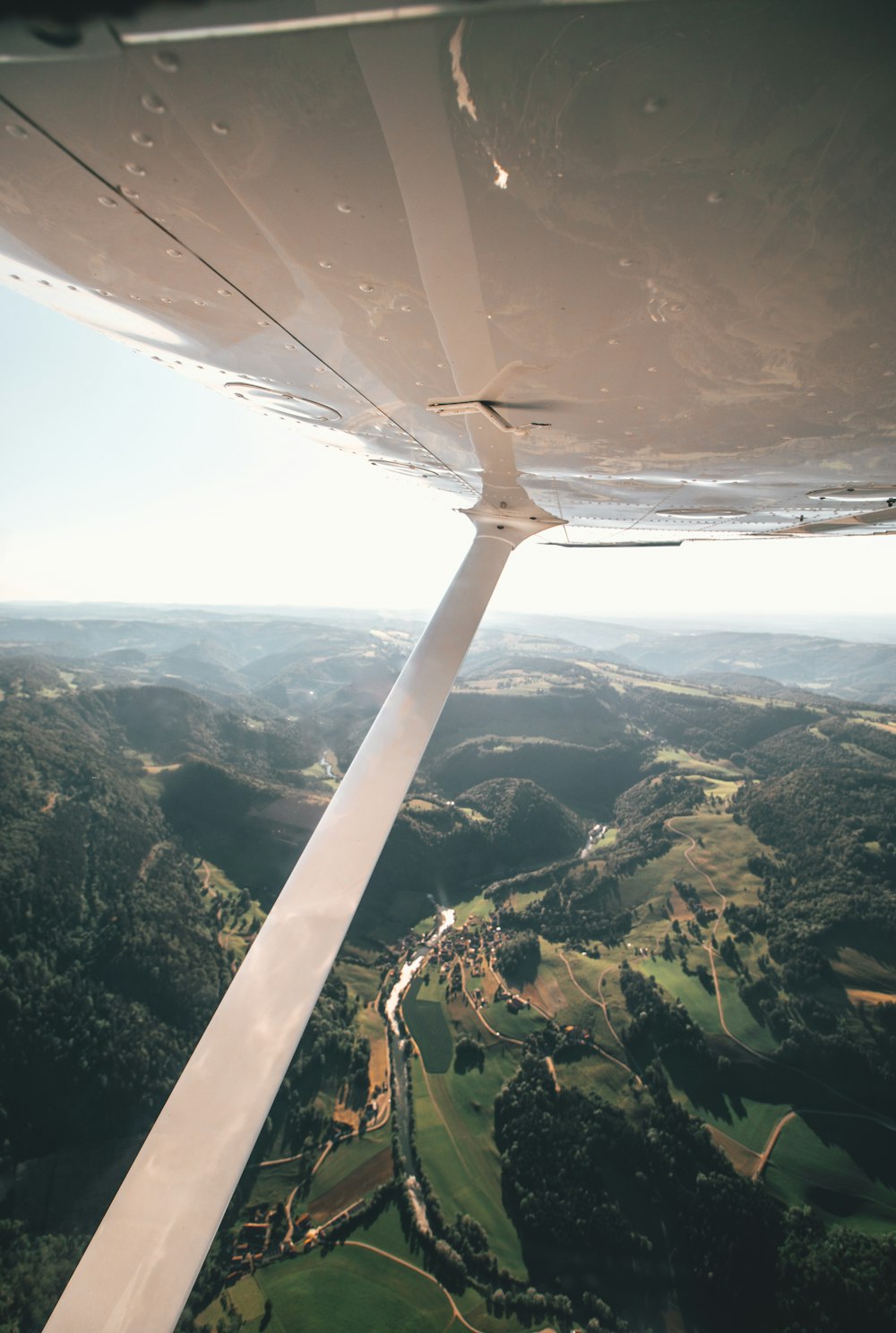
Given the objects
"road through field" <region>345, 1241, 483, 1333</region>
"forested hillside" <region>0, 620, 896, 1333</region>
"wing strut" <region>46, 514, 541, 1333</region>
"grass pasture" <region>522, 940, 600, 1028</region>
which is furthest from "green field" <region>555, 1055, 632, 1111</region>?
"wing strut" <region>46, 514, 541, 1333</region>

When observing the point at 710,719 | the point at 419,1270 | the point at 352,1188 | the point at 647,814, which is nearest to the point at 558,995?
the point at 419,1270

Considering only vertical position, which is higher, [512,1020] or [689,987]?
[689,987]

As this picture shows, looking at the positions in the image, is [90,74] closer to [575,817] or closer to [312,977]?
[312,977]

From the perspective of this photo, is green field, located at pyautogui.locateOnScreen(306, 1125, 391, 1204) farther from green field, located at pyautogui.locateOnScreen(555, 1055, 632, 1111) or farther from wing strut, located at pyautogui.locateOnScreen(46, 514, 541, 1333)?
wing strut, located at pyautogui.locateOnScreen(46, 514, 541, 1333)

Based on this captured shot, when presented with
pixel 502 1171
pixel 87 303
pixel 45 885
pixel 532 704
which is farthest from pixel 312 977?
pixel 532 704

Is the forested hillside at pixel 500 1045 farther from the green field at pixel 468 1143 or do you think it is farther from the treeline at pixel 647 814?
the treeline at pixel 647 814

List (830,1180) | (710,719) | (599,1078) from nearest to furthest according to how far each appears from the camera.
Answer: (830,1180)
(599,1078)
(710,719)

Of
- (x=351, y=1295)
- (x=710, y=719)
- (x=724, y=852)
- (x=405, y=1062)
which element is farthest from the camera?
(x=710, y=719)

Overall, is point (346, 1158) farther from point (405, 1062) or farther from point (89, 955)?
point (89, 955)
